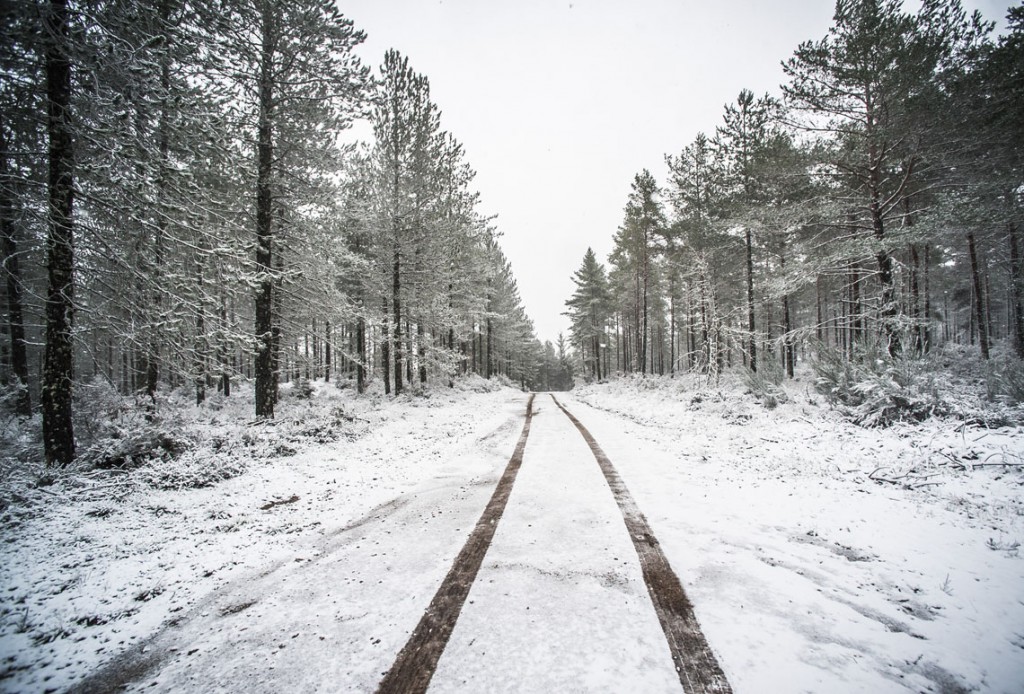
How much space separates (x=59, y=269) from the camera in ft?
18.7

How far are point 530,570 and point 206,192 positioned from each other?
25.2 feet

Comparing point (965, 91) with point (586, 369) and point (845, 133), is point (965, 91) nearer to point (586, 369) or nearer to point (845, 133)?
point (845, 133)

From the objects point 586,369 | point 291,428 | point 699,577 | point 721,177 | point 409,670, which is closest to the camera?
point 409,670

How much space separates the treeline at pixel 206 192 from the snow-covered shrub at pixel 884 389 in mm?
12170

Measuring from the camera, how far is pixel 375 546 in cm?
357

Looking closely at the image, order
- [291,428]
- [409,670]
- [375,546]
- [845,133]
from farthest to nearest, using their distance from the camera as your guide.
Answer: [845,133] < [291,428] < [375,546] < [409,670]

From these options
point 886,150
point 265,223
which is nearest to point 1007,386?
point 886,150

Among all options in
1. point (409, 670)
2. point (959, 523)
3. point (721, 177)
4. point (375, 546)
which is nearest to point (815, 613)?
point (409, 670)

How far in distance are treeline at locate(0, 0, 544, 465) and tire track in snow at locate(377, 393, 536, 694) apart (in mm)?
4822

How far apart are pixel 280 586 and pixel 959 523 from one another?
21.5ft

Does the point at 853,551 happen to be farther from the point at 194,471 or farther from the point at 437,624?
the point at 194,471

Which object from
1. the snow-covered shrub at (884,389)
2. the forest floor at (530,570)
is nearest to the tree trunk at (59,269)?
the forest floor at (530,570)

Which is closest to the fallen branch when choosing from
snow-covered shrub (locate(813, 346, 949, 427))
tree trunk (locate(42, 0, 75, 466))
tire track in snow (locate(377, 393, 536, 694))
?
tire track in snow (locate(377, 393, 536, 694))

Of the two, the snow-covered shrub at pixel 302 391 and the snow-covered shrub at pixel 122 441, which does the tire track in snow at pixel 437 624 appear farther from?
the snow-covered shrub at pixel 302 391
